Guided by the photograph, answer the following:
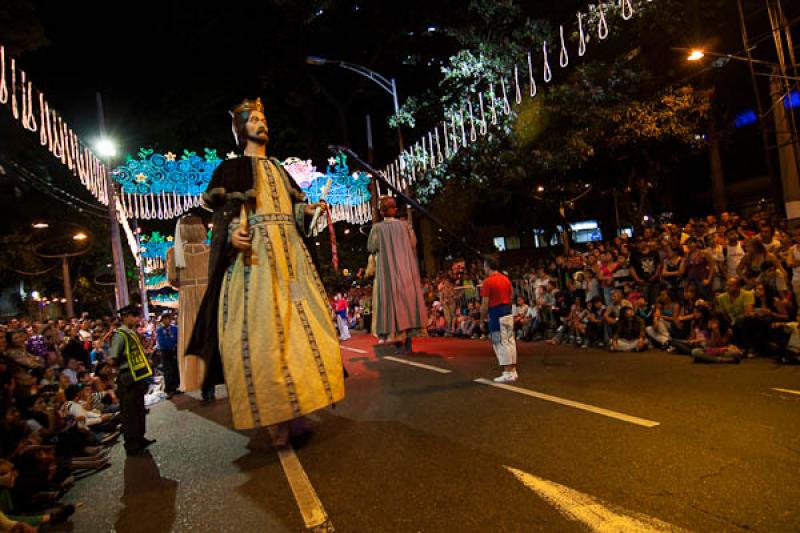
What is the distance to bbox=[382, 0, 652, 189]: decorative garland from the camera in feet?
42.9

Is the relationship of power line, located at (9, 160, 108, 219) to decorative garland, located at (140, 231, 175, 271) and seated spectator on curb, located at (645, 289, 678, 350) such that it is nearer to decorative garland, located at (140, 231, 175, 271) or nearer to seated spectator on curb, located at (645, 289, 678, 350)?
decorative garland, located at (140, 231, 175, 271)

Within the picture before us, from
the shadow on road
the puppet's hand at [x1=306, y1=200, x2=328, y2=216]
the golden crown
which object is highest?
the golden crown

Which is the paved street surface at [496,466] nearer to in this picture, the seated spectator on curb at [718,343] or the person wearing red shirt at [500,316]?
the person wearing red shirt at [500,316]

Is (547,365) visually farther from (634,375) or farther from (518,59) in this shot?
(518,59)

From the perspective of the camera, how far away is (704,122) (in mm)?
21047

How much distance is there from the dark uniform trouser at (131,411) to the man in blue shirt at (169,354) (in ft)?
12.5

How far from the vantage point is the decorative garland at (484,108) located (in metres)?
13.1

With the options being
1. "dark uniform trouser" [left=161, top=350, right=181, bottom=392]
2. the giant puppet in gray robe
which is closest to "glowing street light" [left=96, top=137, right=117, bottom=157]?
"dark uniform trouser" [left=161, top=350, right=181, bottom=392]

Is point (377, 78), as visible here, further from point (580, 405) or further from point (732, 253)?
point (580, 405)

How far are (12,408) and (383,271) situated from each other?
494cm

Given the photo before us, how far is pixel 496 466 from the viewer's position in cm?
349

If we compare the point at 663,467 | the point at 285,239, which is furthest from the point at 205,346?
the point at 663,467

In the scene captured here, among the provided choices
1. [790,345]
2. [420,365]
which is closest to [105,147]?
[420,365]

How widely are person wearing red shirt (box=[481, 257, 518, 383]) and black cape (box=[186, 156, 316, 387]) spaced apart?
3349 mm
